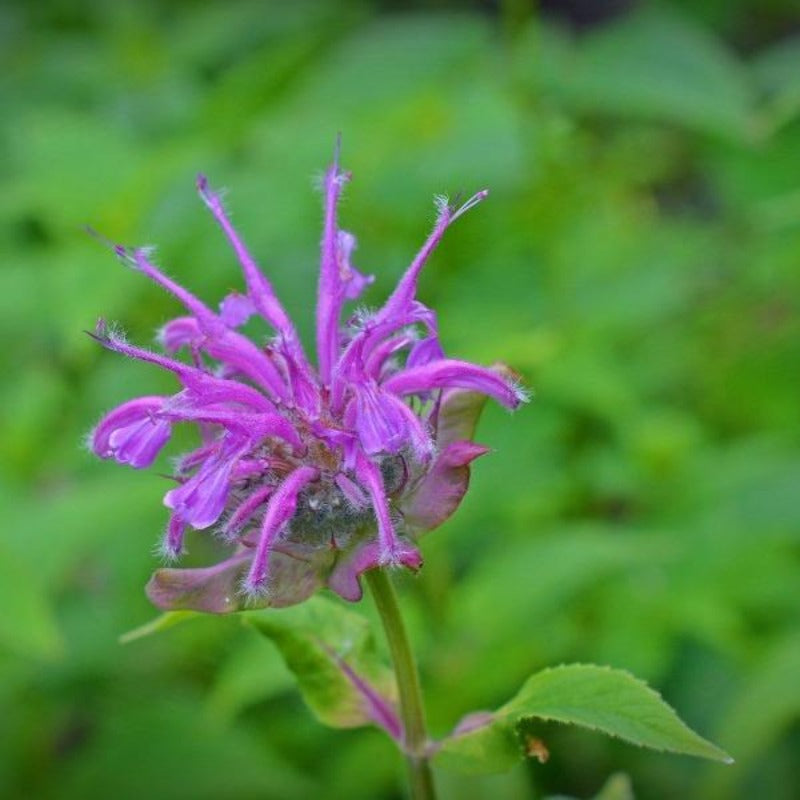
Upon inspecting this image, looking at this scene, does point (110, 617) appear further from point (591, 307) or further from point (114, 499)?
point (591, 307)

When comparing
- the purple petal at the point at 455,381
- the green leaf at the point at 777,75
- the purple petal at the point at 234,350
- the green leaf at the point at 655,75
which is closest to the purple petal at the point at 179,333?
the purple petal at the point at 234,350

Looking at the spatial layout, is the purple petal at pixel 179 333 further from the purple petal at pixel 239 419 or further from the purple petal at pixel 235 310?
the purple petal at pixel 239 419

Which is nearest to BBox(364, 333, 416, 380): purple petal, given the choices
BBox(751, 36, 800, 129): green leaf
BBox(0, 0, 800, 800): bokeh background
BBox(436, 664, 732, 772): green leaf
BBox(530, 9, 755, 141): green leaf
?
BBox(436, 664, 732, 772): green leaf

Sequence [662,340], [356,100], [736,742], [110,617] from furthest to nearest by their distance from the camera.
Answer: [662,340], [356,100], [110,617], [736,742]

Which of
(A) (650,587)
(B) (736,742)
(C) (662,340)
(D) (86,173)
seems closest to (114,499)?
(D) (86,173)

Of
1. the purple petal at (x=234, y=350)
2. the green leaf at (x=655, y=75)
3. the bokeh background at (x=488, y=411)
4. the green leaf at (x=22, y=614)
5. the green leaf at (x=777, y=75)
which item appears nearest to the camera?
the purple petal at (x=234, y=350)

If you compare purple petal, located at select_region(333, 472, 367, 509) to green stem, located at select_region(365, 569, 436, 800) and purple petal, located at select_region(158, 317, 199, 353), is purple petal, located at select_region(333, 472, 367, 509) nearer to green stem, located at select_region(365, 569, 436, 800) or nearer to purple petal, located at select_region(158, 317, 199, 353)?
green stem, located at select_region(365, 569, 436, 800)

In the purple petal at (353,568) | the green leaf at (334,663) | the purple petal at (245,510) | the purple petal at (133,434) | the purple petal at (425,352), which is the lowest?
the green leaf at (334,663)
